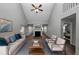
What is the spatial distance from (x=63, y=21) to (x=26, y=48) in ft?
6.29

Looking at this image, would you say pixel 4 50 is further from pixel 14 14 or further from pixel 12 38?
pixel 14 14

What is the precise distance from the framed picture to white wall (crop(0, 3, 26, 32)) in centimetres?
11

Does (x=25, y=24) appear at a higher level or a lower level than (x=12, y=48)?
higher

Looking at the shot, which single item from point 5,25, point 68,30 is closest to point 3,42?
→ point 5,25

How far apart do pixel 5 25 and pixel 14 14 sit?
0.43 m

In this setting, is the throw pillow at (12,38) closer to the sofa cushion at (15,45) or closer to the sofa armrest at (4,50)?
the sofa cushion at (15,45)

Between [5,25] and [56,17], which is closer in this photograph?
[5,25]

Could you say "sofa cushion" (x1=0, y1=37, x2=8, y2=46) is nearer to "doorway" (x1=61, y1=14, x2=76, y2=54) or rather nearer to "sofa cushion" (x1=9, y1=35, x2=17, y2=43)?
"sofa cushion" (x1=9, y1=35, x2=17, y2=43)

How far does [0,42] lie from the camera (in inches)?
118

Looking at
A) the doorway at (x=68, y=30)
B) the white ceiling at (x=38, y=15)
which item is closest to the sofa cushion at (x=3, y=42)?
the white ceiling at (x=38, y=15)

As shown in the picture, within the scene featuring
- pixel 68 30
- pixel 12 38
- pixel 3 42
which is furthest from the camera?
pixel 68 30

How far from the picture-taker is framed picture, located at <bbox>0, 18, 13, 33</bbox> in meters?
3.17

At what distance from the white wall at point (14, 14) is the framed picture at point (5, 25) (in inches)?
4.3

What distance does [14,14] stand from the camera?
3197 millimetres
